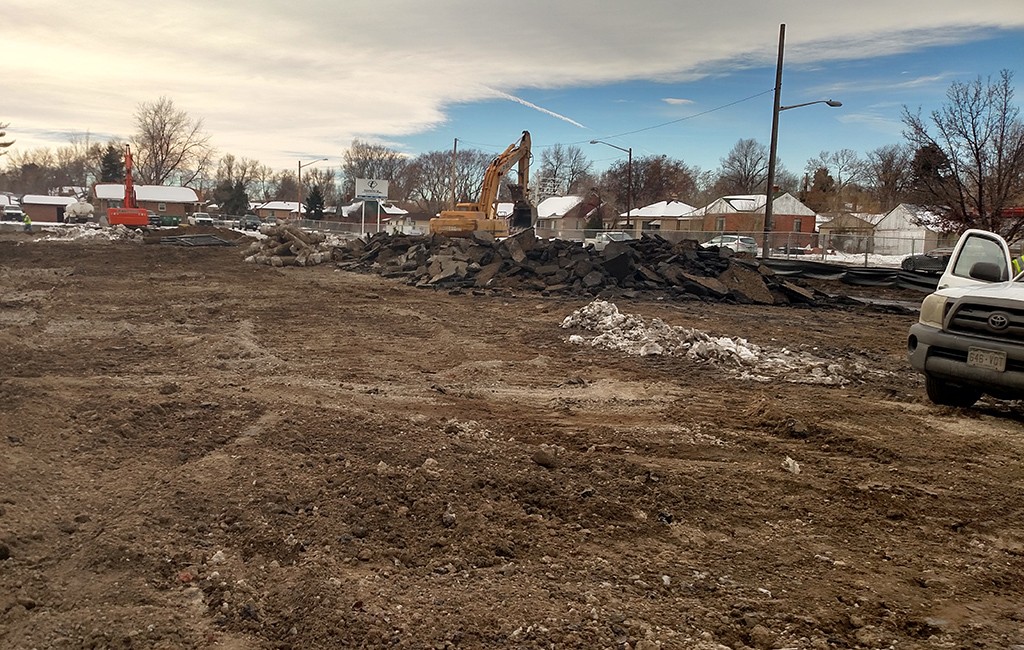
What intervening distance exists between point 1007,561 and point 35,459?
6298 mm

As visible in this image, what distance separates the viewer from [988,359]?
21.0ft

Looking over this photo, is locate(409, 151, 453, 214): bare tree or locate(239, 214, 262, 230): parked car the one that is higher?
locate(409, 151, 453, 214): bare tree

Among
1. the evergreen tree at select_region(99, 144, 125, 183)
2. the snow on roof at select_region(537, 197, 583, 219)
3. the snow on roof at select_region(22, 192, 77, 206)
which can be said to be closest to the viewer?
the snow on roof at select_region(537, 197, 583, 219)

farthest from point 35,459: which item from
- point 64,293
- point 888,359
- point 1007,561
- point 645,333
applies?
point 64,293

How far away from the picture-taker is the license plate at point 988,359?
6.27 m

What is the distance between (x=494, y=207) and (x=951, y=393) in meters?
25.3

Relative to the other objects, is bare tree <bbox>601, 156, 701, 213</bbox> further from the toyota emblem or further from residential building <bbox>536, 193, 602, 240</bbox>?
the toyota emblem

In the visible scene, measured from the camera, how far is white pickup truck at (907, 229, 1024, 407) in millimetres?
6285

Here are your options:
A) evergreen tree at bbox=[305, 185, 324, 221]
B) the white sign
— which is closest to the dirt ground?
the white sign

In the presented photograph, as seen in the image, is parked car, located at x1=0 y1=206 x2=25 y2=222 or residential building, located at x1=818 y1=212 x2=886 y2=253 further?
parked car, located at x1=0 y1=206 x2=25 y2=222

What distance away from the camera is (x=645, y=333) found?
10828 millimetres

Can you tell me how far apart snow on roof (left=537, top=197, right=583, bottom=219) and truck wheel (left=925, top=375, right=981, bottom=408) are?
8016 cm

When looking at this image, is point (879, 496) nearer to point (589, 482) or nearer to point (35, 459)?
point (589, 482)

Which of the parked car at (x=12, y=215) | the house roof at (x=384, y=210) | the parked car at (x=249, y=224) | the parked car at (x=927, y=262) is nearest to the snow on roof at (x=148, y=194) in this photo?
the parked car at (x=12, y=215)
